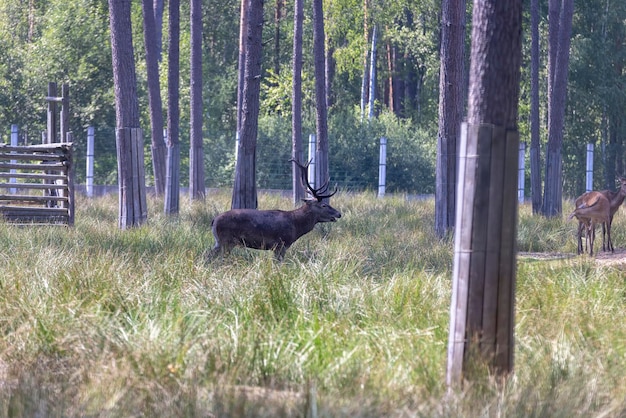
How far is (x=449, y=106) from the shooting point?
17.6 m

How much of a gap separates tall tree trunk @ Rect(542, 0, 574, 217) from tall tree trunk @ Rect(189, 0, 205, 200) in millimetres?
8174

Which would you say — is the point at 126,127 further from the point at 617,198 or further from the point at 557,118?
the point at 557,118

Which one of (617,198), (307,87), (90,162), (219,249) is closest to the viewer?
(219,249)

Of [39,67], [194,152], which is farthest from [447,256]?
[39,67]

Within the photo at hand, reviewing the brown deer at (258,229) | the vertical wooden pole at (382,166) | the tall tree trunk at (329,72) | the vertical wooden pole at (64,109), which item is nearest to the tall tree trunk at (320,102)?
the vertical wooden pole at (64,109)

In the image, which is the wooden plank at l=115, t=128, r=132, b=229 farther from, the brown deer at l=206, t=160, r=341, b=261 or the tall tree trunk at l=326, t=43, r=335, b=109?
the tall tree trunk at l=326, t=43, r=335, b=109

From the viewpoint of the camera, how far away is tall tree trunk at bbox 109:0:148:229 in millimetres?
17469

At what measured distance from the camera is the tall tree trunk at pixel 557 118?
2431 centimetres

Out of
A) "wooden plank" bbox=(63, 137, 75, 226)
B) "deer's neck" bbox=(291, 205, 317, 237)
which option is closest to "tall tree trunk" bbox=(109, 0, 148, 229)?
"wooden plank" bbox=(63, 137, 75, 226)

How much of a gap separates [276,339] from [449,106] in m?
10.6

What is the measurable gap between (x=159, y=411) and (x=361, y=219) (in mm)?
13824

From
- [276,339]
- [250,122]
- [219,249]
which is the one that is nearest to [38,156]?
[250,122]

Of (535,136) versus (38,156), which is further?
(535,136)

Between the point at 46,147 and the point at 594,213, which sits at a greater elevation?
the point at 46,147
